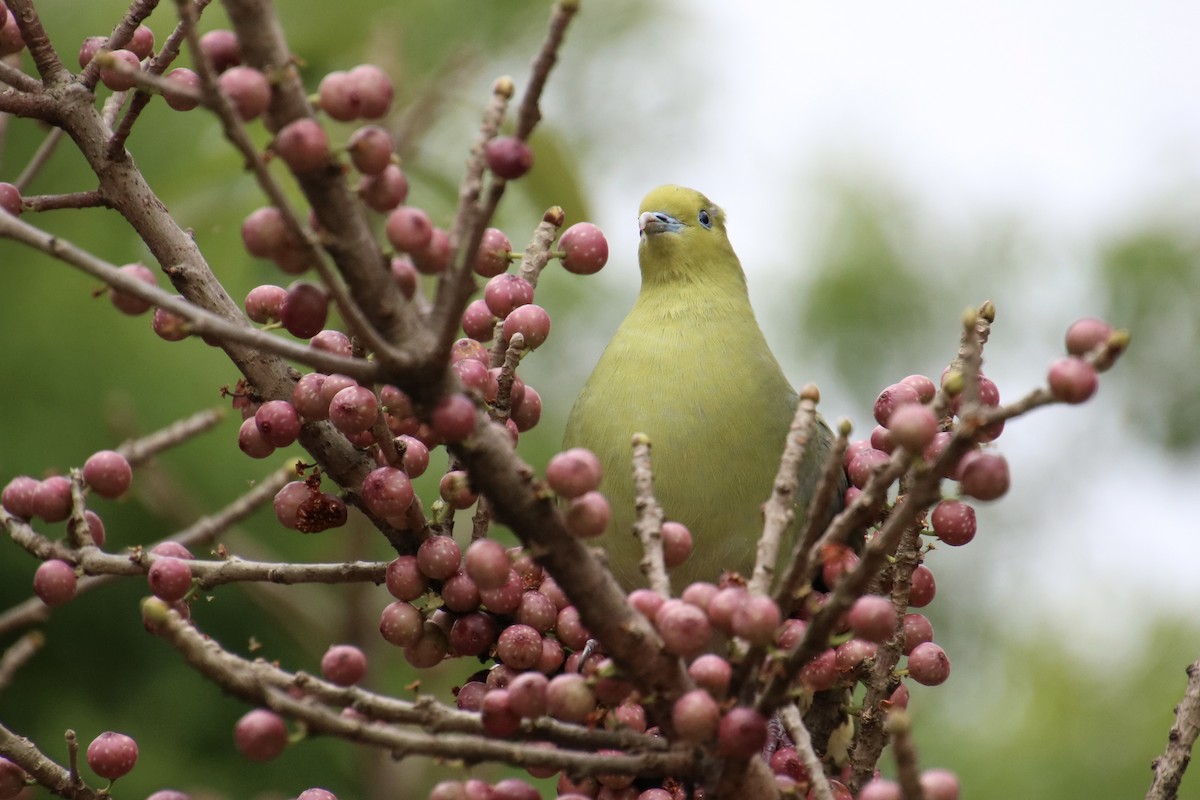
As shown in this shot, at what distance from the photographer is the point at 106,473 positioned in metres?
1.68

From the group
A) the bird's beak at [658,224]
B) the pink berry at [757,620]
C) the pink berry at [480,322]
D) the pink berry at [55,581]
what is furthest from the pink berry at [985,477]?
the bird's beak at [658,224]

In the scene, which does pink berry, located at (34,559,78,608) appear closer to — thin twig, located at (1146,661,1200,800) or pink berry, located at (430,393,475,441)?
pink berry, located at (430,393,475,441)

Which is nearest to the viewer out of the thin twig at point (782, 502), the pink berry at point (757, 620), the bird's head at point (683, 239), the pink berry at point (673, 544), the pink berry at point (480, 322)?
the pink berry at point (757, 620)

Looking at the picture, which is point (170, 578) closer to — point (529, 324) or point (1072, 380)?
point (529, 324)

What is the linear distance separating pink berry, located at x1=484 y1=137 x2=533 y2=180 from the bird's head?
1.91 metres

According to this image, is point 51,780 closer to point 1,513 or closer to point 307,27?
point 1,513

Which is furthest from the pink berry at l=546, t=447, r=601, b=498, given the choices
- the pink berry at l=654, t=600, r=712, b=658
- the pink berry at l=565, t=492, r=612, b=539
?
the pink berry at l=654, t=600, r=712, b=658

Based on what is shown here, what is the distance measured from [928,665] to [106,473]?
3.35 ft

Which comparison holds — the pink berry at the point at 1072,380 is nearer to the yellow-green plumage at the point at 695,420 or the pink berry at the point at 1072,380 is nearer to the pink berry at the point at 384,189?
the pink berry at the point at 384,189

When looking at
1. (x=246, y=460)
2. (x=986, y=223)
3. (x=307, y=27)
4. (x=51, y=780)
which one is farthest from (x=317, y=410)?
(x=986, y=223)

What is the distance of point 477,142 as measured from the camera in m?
1.21

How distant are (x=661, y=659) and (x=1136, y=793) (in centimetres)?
450

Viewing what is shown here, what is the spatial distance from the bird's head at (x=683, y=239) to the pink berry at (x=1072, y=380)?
194cm

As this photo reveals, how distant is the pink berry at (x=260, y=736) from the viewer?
3.85 ft
